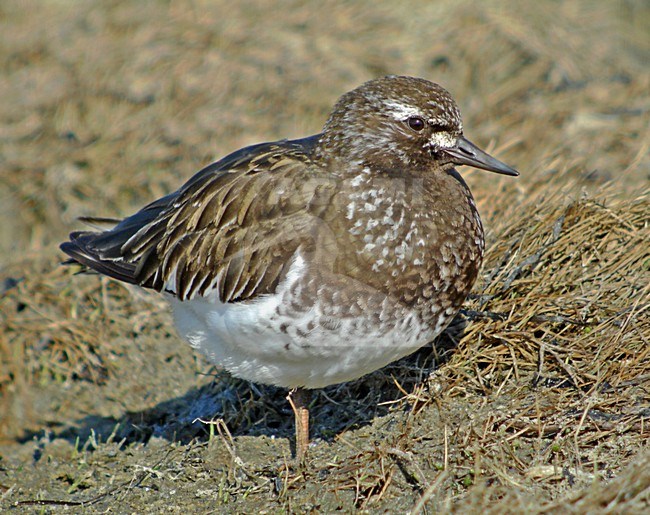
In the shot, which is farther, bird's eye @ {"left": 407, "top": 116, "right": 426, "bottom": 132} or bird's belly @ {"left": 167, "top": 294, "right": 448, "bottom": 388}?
bird's eye @ {"left": 407, "top": 116, "right": 426, "bottom": 132}

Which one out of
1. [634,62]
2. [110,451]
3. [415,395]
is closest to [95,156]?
[110,451]

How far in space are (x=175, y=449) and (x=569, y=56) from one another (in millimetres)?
5781

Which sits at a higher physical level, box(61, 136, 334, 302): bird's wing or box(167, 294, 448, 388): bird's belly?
box(61, 136, 334, 302): bird's wing

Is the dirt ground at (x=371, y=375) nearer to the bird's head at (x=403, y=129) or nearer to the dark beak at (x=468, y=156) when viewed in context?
the dark beak at (x=468, y=156)

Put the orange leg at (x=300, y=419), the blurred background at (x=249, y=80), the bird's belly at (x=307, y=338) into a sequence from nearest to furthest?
1. the bird's belly at (x=307, y=338)
2. the orange leg at (x=300, y=419)
3. the blurred background at (x=249, y=80)

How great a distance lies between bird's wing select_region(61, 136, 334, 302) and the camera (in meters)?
3.84

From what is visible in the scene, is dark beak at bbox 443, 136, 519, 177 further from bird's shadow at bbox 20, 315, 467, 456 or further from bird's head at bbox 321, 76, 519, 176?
bird's shadow at bbox 20, 315, 467, 456

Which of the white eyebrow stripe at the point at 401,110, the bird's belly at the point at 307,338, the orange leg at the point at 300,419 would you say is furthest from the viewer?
the orange leg at the point at 300,419

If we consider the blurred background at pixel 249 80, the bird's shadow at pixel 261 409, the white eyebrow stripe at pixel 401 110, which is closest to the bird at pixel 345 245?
the white eyebrow stripe at pixel 401 110

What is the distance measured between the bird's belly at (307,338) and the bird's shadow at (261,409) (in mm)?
547

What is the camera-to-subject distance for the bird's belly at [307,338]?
3637 millimetres

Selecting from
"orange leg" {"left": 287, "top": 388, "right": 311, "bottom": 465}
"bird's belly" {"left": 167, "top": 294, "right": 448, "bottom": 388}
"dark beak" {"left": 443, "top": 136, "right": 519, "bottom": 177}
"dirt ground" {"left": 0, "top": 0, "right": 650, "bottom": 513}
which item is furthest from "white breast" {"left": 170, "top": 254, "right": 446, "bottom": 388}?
"dark beak" {"left": 443, "top": 136, "right": 519, "bottom": 177}

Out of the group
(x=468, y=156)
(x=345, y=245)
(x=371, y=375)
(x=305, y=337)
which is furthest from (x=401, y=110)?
(x=371, y=375)

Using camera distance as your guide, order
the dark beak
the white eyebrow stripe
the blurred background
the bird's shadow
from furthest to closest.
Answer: the blurred background, the bird's shadow, the dark beak, the white eyebrow stripe
